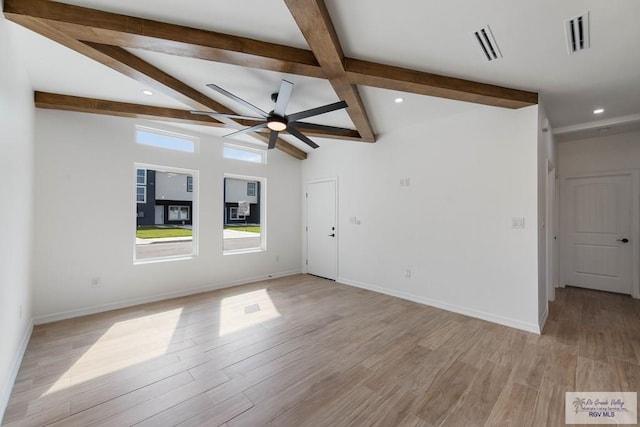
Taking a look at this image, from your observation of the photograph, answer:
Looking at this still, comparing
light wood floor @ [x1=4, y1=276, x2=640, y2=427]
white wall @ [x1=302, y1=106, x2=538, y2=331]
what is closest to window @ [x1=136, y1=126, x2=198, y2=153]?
light wood floor @ [x1=4, y1=276, x2=640, y2=427]

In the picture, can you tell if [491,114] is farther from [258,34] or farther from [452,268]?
[258,34]

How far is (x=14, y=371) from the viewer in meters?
2.21

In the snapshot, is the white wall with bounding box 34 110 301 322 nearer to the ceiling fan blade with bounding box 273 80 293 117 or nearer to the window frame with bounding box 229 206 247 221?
the window frame with bounding box 229 206 247 221

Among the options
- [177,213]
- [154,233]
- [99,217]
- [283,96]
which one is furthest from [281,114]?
[177,213]

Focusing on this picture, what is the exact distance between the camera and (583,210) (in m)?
4.85

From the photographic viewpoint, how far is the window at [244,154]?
5.07m

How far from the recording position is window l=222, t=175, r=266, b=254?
5680mm

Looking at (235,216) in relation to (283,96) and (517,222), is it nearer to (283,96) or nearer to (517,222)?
(283,96)

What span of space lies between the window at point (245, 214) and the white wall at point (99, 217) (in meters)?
0.83

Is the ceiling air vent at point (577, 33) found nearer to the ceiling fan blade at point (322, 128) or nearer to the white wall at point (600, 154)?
A: the ceiling fan blade at point (322, 128)

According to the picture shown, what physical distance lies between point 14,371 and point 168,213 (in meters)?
6.88

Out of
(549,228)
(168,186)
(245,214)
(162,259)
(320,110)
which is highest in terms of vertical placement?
(320,110)

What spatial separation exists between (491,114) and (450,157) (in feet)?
2.30

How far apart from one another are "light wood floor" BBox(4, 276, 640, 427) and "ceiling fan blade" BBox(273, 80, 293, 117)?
2517 millimetres
